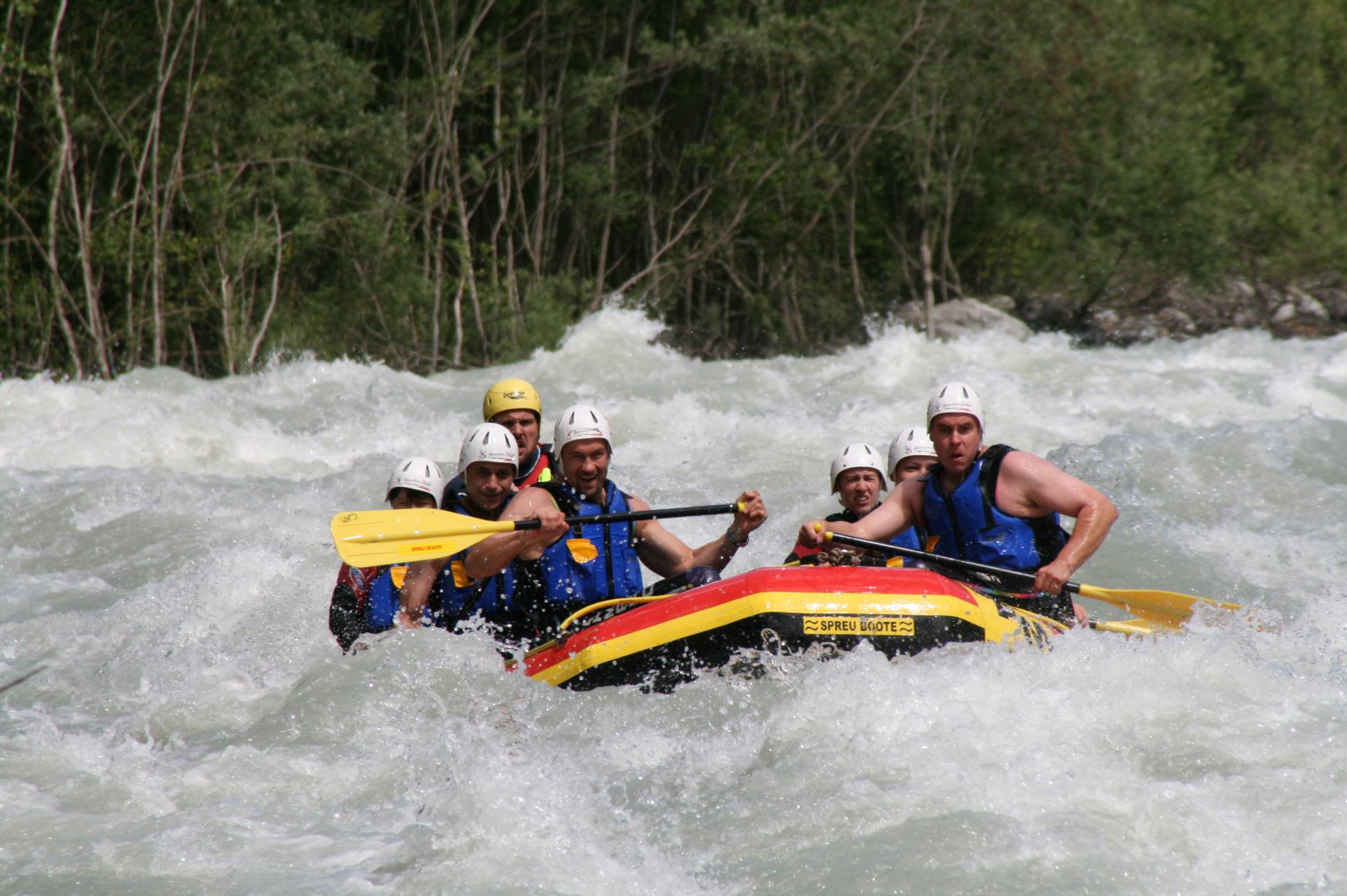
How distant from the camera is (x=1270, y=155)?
2047 centimetres

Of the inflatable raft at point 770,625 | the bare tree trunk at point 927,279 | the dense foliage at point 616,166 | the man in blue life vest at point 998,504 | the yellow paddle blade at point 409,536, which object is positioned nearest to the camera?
the inflatable raft at point 770,625

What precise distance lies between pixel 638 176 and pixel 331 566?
1171 centimetres

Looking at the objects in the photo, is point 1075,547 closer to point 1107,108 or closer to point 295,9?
point 295,9

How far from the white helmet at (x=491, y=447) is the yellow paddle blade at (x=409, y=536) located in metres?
0.23

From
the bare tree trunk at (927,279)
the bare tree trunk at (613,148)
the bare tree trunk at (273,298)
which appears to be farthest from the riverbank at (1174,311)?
the bare tree trunk at (273,298)

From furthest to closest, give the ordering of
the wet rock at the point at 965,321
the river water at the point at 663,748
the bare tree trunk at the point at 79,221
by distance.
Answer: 1. the wet rock at the point at 965,321
2. the bare tree trunk at the point at 79,221
3. the river water at the point at 663,748

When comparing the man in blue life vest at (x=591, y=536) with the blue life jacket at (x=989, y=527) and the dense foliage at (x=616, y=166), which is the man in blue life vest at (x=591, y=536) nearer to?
the blue life jacket at (x=989, y=527)

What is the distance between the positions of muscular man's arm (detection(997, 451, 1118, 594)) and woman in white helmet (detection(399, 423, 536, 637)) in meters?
1.71

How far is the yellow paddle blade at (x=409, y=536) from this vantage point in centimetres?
438

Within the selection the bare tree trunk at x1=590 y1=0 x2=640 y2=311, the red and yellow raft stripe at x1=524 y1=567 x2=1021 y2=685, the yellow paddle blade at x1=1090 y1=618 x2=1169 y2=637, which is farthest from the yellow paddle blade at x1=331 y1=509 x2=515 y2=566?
the bare tree trunk at x1=590 y1=0 x2=640 y2=311

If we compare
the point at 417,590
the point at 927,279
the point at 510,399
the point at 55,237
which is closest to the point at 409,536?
the point at 417,590

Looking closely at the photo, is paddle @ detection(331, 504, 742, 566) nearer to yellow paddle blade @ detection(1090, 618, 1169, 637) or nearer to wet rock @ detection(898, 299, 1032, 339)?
yellow paddle blade @ detection(1090, 618, 1169, 637)

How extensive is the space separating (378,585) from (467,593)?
415mm

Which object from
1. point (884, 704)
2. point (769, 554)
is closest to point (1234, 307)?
point (769, 554)
